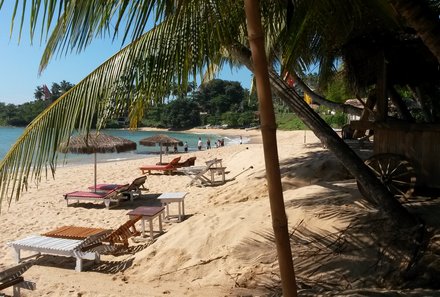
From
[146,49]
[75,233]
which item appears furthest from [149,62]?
[75,233]

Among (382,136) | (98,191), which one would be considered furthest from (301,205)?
(98,191)

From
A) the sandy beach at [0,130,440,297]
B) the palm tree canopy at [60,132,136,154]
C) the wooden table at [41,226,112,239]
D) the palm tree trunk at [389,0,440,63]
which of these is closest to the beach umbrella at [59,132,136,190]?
the palm tree canopy at [60,132,136,154]

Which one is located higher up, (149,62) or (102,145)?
(149,62)

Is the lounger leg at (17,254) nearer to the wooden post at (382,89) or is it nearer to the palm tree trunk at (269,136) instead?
the wooden post at (382,89)

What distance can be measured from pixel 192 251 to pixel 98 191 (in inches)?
246

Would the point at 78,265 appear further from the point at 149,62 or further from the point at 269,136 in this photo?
the point at 269,136

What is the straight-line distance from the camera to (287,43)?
2814 millimetres

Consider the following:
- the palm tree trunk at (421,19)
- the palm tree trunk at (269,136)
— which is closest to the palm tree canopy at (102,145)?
the palm tree trunk at (421,19)

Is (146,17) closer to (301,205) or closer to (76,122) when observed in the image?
(76,122)

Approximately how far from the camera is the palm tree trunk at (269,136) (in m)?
1.40

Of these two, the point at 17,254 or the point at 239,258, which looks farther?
the point at 17,254

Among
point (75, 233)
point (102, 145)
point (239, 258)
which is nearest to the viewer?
point (239, 258)

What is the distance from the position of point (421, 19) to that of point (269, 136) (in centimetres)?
189

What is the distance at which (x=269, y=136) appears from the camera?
142 centimetres
